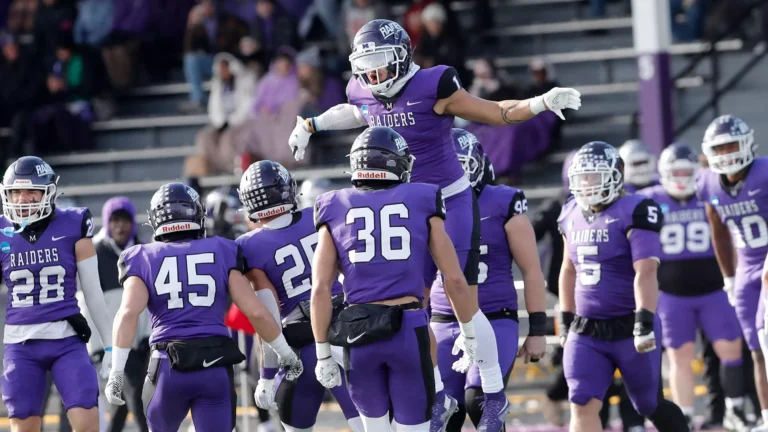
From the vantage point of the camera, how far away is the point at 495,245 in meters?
8.12

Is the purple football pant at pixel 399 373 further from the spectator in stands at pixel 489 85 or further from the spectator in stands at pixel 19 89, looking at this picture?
the spectator in stands at pixel 19 89

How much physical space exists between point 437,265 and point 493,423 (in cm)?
113

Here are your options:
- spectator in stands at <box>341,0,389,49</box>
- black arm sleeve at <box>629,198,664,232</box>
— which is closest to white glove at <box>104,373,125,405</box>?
black arm sleeve at <box>629,198,664,232</box>

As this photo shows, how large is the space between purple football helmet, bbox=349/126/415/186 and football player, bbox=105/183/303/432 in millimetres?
948

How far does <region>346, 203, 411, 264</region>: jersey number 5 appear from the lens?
6730mm

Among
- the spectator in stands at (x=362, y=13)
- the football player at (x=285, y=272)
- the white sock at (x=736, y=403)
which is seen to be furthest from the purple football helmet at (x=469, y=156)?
the spectator in stands at (x=362, y=13)

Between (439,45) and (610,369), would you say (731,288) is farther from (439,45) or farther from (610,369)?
(439,45)

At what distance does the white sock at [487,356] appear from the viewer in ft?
24.4

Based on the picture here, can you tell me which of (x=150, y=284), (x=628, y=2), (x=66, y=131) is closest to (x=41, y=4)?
(x=66, y=131)

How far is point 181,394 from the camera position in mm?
7312

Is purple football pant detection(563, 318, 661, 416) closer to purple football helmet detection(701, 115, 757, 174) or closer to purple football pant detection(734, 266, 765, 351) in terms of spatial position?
purple football pant detection(734, 266, 765, 351)

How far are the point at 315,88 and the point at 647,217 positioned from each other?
8.02 m

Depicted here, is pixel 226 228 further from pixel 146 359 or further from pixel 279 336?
pixel 279 336

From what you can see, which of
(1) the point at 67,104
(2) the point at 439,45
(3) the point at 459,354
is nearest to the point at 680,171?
(3) the point at 459,354
